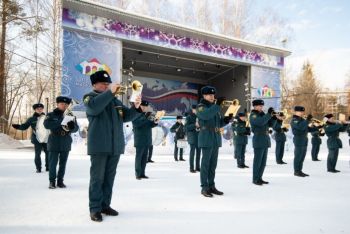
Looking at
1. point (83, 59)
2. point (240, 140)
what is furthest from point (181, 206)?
point (83, 59)

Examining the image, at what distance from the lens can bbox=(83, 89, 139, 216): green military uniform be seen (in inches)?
157

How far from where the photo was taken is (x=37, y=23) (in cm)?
2117

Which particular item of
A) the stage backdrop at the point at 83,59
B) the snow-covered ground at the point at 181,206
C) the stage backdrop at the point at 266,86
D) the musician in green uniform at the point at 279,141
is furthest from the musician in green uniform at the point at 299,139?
the stage backdrop at the point at 266,86

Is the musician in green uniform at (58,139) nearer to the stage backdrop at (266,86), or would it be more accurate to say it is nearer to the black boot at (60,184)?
the black boot at (60,184)

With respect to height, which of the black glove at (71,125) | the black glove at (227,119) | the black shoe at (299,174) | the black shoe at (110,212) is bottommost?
the black shoe at (299,174)

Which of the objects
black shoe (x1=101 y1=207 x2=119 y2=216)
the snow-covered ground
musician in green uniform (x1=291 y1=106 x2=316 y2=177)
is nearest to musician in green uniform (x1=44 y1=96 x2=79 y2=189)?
the snow-covered ground

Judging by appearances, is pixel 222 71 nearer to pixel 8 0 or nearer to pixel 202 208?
pixel 8 0

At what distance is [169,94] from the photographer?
29.6 meters

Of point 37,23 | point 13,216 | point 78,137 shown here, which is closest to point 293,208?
point 13,216

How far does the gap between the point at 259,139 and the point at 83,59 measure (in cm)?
1241

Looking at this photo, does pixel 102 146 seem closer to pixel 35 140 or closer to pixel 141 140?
pixel 141 140

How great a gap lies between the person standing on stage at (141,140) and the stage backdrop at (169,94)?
20.2 m

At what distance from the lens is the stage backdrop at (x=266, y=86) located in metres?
24.0

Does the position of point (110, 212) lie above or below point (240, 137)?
below
